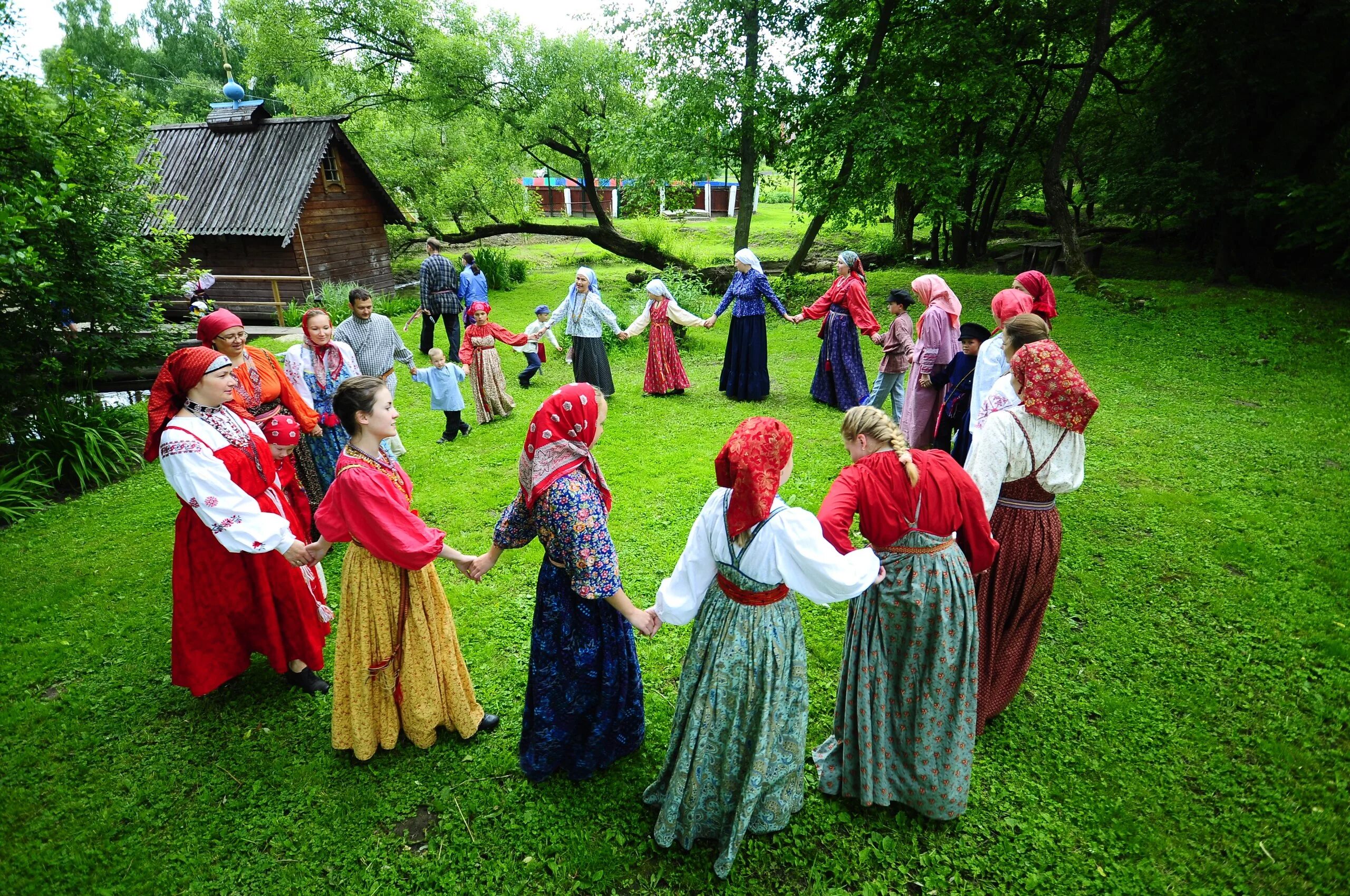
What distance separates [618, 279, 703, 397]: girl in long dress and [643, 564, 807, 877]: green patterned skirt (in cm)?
658

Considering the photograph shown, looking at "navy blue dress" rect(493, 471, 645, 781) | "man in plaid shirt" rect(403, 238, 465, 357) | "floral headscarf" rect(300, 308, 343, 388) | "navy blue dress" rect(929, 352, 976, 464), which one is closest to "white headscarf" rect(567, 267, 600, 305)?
"man in plaid shirt" rect(403, 238, 465, 357)

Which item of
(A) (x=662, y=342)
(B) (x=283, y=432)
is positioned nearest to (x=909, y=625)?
(B) (x=283, y=432)

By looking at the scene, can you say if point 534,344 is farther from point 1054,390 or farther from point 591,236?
point 591,236

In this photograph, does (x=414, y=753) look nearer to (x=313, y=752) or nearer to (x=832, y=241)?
(x=313, y=752)

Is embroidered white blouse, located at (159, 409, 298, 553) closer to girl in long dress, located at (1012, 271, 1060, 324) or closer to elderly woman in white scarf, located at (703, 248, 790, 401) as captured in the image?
girl in long dress, located at (1012, 271, 1060, 324)

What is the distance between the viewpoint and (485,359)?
8.02 metres

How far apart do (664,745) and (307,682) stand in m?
2.15

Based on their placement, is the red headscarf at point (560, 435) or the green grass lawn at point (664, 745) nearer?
the red headscarf at point (560, 435)

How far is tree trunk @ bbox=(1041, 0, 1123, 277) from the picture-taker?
1140cm

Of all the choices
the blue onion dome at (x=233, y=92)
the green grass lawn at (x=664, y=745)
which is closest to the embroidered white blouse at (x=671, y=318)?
the green grass lawn at (x=664, y=745)

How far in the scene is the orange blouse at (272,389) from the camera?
4254 millimetres

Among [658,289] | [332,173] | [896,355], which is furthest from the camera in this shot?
[332,173]

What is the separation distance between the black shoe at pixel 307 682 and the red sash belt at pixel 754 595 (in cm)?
274

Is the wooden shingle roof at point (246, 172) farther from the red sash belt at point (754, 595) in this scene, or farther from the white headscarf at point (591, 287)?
the red sash belt at point (754, 595)
